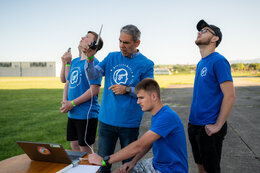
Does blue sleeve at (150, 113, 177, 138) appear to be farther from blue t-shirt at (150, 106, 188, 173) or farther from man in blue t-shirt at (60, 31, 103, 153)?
man in blue t-shirt at (60, 31, 103, 153)

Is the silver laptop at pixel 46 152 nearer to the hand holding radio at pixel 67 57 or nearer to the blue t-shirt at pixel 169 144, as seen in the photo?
the blue t-shirt at pixel 169 144

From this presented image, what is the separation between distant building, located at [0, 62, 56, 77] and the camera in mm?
94438

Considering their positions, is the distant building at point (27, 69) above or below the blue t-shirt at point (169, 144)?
below

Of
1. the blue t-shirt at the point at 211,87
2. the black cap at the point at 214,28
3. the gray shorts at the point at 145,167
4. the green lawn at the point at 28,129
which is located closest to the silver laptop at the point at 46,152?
the gray shorts at the point at 145,167

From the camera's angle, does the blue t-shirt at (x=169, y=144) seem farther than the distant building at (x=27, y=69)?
No

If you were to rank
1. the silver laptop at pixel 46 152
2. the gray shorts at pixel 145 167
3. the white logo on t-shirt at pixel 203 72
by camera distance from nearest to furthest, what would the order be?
the silver laptop at pixel 46 152 < the gray shorts at pixel 145 167 < the white logo on t-shirt at pixel 203 72

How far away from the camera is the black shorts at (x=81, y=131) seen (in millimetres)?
3156

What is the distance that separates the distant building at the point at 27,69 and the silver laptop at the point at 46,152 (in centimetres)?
9725

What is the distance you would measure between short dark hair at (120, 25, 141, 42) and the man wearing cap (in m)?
0.75

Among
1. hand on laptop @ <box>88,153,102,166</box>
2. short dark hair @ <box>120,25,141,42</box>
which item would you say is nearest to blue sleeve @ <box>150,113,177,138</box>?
hand on laptop @ <box>88,153,102,166</box>

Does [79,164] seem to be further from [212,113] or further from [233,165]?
[233,165]

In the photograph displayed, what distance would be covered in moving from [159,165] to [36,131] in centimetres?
611

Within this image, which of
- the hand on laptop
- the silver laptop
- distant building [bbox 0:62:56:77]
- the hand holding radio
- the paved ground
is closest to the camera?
the silver laptop

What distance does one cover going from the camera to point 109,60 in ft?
9.61
